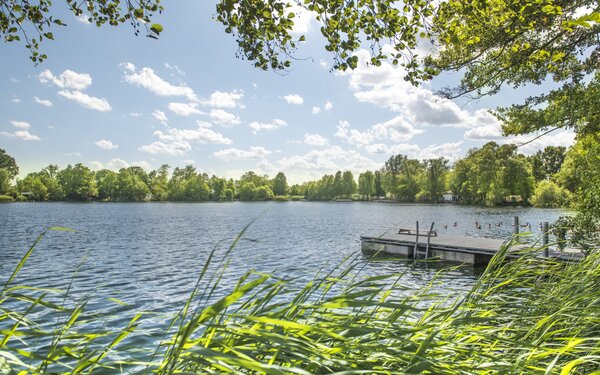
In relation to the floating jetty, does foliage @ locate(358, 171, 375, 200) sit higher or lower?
higher

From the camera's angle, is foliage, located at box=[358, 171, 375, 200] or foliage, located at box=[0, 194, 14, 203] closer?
foliage, located at box=[0, 194, 14, 203]

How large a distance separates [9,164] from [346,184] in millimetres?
111800

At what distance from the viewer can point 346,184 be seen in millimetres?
152750

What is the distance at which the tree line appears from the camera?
262 ft

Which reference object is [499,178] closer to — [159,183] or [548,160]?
→ [548,160]

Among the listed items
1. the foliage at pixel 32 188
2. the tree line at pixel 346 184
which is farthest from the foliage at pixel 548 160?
the foliage at pixel 32 188

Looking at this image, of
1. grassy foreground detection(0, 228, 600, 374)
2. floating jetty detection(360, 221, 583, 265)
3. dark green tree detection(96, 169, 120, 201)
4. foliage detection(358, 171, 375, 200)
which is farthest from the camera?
foliage detection(358, 171, 375, 200)

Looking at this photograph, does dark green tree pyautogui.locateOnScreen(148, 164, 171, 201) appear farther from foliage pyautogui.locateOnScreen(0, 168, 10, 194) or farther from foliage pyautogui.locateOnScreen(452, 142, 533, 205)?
foliage pyautogui.locateOnScreen(452, 142, 533, 205)

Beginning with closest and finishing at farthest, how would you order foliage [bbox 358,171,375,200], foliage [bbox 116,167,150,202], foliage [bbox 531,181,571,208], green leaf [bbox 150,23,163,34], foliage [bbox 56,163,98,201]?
green leaf [bbox 150,23,163,34] → foliage [bbox 531,181,571,208] → foliage [bbox 56,163,98,201] → foliage [bbox 116,167,150,202] → foliage [bbox 358,171,375,200]

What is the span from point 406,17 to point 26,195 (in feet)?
453

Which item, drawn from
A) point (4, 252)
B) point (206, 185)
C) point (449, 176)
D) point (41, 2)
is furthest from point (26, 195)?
point (41, 2)

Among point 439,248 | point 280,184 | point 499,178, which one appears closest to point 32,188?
point 280,184

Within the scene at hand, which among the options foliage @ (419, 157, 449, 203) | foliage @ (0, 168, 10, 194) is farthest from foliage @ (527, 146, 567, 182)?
foliage @ (0, 168, 10, 194)

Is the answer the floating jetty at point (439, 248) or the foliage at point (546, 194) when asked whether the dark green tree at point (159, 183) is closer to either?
the foliage at point (546, 194)
